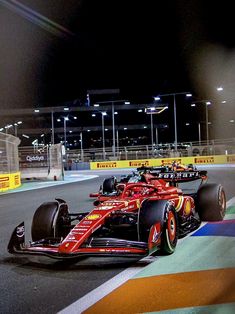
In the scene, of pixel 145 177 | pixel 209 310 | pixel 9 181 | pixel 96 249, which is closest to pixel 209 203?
pixel 145 177

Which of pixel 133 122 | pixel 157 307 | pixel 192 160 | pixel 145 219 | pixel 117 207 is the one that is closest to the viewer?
pixel 157 307

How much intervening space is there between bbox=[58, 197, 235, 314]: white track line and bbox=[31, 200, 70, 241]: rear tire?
1.44 meters

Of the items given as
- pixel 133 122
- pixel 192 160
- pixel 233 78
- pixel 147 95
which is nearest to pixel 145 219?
pixel 192 160

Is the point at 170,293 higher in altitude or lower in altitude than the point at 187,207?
lower

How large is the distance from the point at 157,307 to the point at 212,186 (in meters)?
4.89

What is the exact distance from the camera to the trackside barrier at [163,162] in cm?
4416

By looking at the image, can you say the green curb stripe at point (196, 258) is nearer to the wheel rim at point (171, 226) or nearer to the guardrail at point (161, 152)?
the wheel rim at point (171, 226)

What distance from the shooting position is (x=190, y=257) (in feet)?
20.8

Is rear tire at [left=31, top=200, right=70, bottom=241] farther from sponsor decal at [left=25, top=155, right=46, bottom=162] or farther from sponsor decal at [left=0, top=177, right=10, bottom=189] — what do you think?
sponsor decal at [left=25, top=155, right=46, bottom=162]

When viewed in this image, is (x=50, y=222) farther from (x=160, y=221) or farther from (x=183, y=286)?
(x=183, y=286)

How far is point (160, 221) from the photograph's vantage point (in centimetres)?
615

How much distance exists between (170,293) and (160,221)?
1453 millimetres

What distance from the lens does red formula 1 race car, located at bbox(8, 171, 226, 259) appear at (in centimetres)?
579

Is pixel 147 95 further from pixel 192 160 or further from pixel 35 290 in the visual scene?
pixel 35 290
